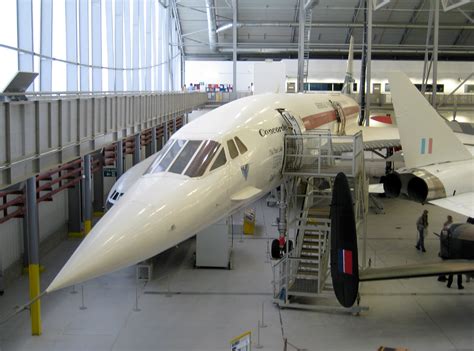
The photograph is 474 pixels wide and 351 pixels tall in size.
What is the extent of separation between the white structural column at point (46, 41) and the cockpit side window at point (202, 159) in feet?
29.8

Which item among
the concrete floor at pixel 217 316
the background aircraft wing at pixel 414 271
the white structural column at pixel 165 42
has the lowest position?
the concrete floor at pixel 217 316

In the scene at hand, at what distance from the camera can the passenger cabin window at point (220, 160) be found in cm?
1171

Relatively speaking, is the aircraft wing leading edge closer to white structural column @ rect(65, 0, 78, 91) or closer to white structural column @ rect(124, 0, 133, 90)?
white structural column @ rect(65, 0, 78, 91)

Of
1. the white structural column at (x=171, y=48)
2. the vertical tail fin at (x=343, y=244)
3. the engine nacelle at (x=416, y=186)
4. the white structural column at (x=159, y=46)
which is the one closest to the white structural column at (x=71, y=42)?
the engine nacelle at (x=416, y=186)

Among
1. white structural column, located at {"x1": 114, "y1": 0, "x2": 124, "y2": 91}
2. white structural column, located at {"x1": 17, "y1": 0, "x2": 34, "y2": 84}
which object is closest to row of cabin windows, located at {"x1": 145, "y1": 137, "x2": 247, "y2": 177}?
white structural column, located at {"x1": 17, "y1": 0, "x2": 34, "y2": 84}

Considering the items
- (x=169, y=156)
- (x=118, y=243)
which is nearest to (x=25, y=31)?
(x=169, y=156)

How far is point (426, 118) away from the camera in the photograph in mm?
16828

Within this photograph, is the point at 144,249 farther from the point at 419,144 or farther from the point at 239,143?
the point at 419,144

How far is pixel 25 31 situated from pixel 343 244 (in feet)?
37.7

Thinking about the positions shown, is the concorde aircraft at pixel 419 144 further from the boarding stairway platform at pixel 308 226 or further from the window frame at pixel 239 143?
the window frame at pixel 239 143

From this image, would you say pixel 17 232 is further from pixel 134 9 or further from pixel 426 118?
pixel 134 9

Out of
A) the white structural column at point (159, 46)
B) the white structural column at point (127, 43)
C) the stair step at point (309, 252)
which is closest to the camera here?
the stair step at point (309, 252)

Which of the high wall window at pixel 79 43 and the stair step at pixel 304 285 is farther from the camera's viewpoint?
the high wall window at pixel 79 43

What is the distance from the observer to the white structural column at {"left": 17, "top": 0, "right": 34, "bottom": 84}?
662 inches
